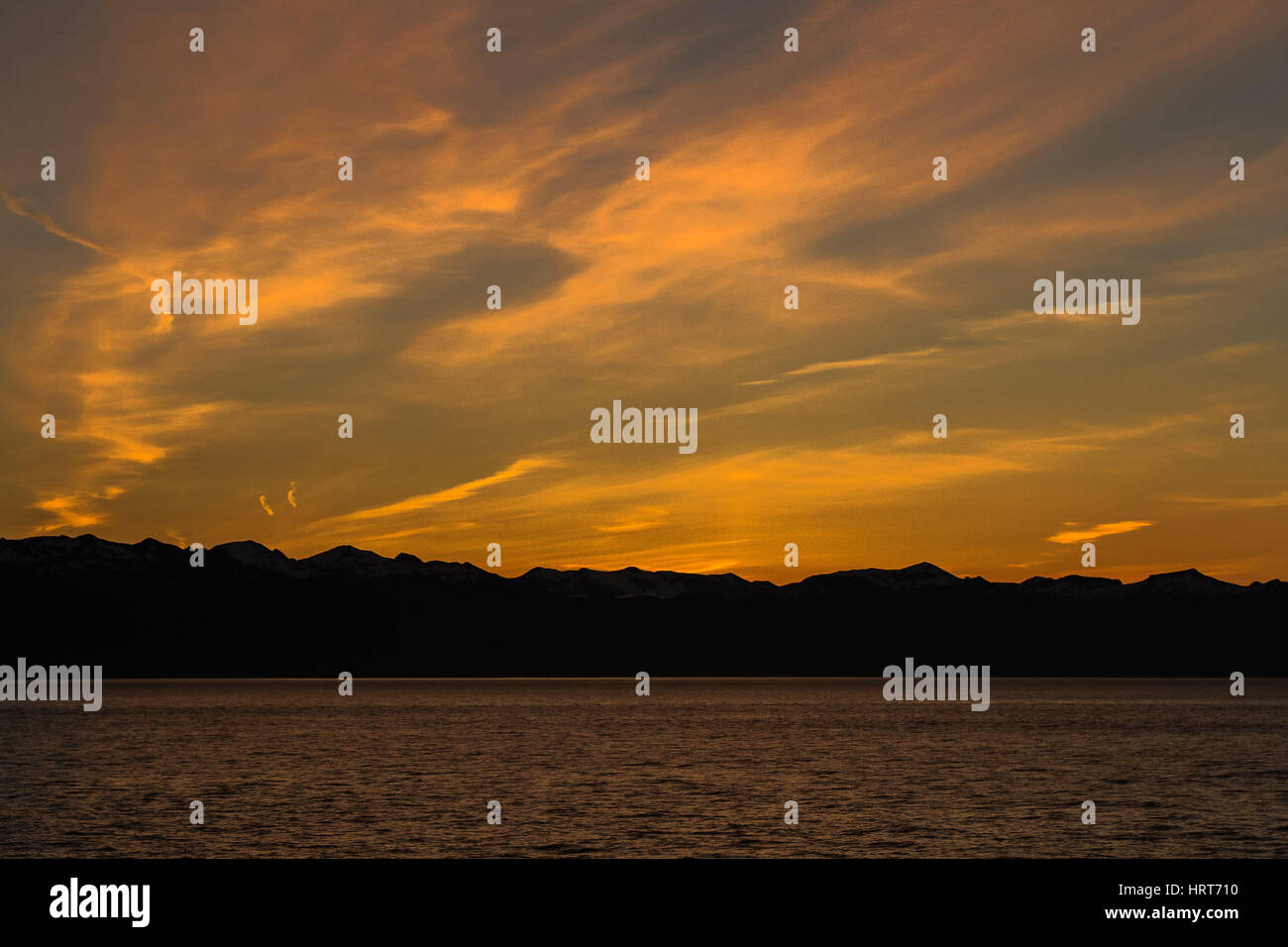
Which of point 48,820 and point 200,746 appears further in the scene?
point 200,746

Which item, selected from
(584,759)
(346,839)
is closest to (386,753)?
(584,759)

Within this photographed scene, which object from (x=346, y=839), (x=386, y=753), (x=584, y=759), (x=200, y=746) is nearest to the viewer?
(x=346, y=839)

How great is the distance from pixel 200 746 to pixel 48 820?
71.4m
